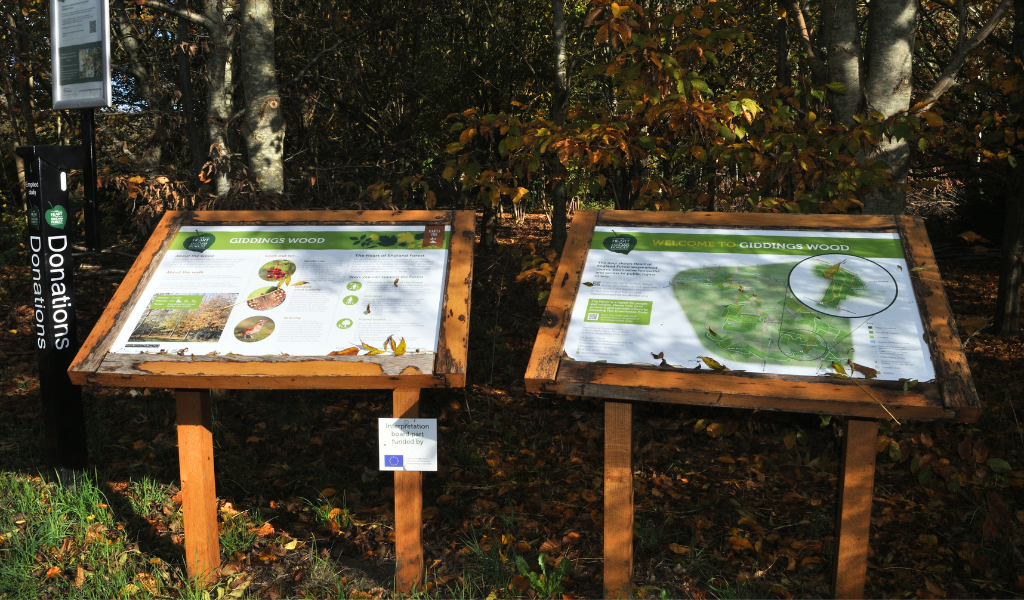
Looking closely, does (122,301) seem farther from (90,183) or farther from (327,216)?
(90,183)

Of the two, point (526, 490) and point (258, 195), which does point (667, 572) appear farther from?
point (258, 195)

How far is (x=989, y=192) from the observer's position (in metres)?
9.41

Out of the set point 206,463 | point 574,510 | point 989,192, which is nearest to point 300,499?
point 206,463

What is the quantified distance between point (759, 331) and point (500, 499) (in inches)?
76.1

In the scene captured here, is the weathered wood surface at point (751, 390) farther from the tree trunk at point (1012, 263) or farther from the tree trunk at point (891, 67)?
the tree trunk at point (1012, 263)

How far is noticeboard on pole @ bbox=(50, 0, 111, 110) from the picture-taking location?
11.0ft

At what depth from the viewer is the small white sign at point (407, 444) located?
2.62 meters

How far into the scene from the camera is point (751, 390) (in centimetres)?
219

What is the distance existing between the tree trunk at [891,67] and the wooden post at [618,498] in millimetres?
2374

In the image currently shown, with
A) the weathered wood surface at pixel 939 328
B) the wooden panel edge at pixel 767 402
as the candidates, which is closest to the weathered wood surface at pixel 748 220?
the weathered wood surface at pixel 939 328

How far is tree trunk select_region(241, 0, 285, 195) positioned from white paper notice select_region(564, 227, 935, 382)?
270cm

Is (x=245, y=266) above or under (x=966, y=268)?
above

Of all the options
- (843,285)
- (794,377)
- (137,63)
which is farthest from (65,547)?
(137,63)

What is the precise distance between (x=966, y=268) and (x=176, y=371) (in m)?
10.4
